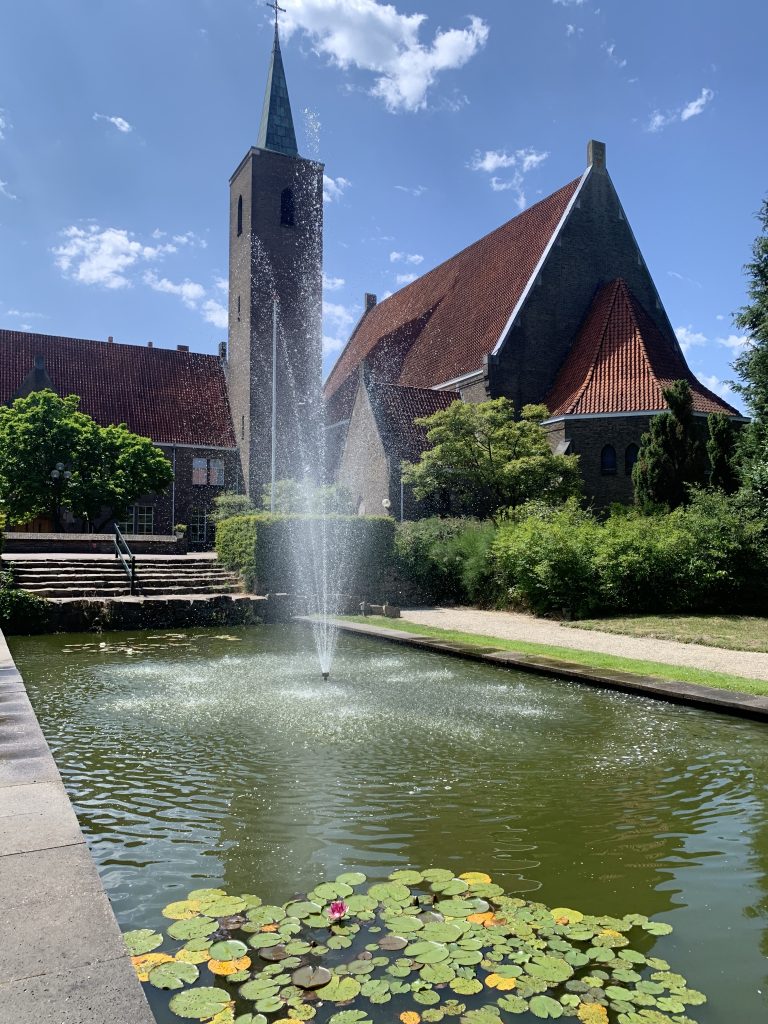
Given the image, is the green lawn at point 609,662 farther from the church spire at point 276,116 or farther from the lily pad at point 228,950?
the church spire at point 276,116

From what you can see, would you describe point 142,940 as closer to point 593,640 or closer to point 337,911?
point 337,911

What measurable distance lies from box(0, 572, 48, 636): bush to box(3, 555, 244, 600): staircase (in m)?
2.29

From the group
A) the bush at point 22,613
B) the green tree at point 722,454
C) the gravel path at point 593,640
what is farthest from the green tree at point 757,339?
the bush at point 22,613

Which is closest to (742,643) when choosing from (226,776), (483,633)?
(483,633)

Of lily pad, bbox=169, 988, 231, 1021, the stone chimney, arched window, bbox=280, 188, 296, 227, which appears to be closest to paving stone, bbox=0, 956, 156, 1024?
lily pad, bbox=169, 988, 231, 1021

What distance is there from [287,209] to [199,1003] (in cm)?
4282

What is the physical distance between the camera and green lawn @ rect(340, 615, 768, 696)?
9297 millimetres

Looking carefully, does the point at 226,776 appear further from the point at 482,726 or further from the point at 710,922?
the point at 710,922

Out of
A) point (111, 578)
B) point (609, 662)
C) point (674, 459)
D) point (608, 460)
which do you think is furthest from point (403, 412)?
point (609, 662)

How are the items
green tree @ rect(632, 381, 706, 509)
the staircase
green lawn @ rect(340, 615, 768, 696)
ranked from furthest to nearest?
green tree @ rect(632, 381, 706, 509)
the staircase
green lawn @ rect(340, 615, 768, 696)

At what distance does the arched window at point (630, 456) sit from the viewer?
92.7ft

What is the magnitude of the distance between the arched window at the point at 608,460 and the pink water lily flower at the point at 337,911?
26664mm

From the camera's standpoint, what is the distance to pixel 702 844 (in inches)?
187

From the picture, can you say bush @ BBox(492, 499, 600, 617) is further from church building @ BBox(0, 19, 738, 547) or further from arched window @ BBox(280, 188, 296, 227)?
arched window @ BBox(280, 188, 296, 227)
